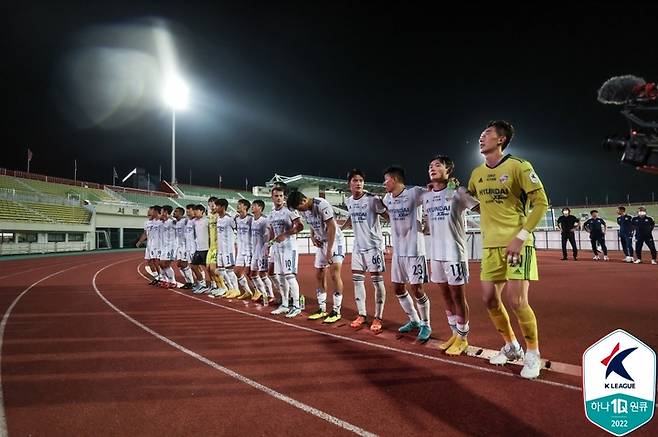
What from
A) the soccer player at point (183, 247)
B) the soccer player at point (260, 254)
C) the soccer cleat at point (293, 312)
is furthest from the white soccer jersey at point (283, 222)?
the soccer player at point (183, 247)

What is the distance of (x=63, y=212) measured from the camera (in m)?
33.0

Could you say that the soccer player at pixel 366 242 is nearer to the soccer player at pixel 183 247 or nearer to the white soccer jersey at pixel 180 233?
the soccer player at pixel 183 247

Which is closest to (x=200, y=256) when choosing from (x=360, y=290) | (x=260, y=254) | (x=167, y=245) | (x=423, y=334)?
(x=167, y=245)

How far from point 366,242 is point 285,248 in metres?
2.03

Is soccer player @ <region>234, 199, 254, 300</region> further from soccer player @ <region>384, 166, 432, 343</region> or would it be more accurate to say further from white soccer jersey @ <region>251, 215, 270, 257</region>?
soccer player @ <region>384, 166, 432, 343</region>

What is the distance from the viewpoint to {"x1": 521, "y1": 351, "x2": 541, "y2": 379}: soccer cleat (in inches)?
128

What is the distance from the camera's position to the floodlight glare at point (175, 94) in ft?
128

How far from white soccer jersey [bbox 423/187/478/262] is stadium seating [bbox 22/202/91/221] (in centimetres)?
3700

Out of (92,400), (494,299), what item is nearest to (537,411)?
(494,299)

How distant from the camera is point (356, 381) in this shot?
130 inches

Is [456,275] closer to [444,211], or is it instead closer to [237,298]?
[444,211]

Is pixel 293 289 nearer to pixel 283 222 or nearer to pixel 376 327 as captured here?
pixel 283 222

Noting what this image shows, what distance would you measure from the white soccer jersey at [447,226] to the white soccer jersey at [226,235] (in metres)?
5.81

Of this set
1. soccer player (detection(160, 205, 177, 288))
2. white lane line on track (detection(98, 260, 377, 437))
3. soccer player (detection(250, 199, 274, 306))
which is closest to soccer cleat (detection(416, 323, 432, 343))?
white lane line on track (detection(98, 260, 377, 437))
